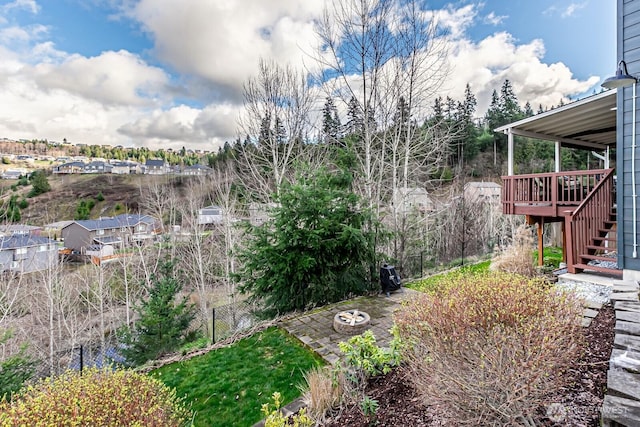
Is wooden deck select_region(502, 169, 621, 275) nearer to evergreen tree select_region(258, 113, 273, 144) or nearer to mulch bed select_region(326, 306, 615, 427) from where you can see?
mulch bed select_region(326, 306, 615, 427)

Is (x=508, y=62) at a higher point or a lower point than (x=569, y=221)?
higher

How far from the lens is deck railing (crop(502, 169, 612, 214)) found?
6.98 metres

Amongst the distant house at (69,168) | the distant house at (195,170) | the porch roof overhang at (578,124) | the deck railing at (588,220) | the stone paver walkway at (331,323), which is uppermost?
the distant house at (69,168)

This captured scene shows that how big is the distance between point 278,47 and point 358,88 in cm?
392

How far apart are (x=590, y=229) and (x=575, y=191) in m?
1.30

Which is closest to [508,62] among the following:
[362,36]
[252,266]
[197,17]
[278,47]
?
[362,36]

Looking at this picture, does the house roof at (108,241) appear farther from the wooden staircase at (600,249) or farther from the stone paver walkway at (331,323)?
the wooden staircase at (600,249)

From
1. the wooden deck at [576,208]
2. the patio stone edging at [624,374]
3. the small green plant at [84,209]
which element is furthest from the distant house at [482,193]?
the small green plant at [84,209]

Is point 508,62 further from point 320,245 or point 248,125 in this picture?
point 320,245

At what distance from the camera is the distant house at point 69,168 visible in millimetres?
37141

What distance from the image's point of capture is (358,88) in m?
9.46

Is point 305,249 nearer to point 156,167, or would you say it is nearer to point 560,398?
point 560,398

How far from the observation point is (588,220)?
6.07 meters

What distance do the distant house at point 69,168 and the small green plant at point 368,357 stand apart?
4646cm
